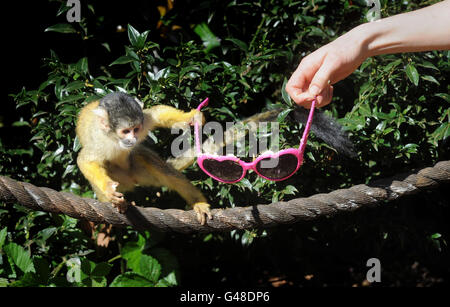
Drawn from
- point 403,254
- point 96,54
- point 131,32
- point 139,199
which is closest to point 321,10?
point 131,32

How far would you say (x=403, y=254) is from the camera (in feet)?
14.0

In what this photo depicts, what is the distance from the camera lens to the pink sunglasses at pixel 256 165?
1.94m

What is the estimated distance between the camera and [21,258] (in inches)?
119

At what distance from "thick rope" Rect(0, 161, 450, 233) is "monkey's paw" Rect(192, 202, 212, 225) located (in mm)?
26

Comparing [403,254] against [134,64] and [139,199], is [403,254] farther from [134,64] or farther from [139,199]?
[134,64]

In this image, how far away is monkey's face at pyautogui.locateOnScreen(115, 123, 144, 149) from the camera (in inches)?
104

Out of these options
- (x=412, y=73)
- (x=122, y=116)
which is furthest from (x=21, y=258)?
(x=412, y=73)

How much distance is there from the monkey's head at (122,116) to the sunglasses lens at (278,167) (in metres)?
0.97

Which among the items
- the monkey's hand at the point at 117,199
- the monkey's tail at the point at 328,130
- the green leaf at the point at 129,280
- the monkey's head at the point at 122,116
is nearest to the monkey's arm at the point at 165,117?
the monkey's head at the point at 122,116

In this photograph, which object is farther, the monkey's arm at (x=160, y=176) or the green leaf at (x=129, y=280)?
the green leaf at (x=129, y=280)

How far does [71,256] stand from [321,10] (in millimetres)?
2750

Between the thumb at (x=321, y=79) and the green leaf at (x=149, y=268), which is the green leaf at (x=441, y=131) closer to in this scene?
the thumb at (x=321, y=79)

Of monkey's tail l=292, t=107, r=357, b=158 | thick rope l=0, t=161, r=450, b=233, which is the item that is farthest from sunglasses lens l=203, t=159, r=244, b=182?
monkey's tail l=292, t=107, r=357, b=158

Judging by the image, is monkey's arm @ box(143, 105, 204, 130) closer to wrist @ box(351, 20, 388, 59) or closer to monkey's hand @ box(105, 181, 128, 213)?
monkey's hand @ box(105, 181, 128, 213)
